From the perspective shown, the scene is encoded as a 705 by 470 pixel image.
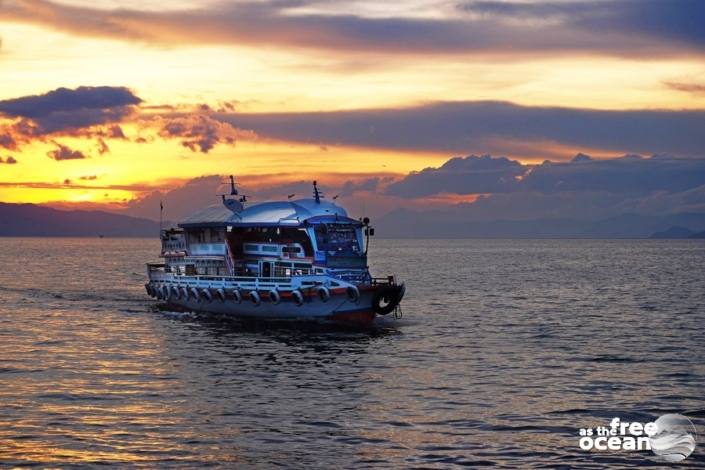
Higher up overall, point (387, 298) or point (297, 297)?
point (297, 297)

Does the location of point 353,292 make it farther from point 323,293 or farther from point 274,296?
point 274,296

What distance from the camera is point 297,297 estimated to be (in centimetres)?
5644

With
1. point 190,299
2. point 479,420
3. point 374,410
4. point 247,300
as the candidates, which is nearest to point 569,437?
point 479,420

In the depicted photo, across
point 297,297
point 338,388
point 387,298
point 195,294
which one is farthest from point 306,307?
point 338,388

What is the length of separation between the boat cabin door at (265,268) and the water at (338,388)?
401cm

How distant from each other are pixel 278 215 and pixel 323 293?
8674 millimetres

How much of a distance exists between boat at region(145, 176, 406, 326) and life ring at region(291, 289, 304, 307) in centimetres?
6

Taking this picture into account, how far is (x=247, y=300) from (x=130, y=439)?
3089cm

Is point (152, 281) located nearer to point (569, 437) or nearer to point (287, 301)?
point (287, 301)

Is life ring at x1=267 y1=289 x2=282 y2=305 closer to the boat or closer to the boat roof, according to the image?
the boat

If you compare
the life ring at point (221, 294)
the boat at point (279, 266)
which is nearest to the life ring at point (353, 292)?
the boat at point (279, 266)

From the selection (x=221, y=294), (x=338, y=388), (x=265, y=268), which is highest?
(x=265, y=268)

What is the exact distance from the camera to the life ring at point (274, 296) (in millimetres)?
57375

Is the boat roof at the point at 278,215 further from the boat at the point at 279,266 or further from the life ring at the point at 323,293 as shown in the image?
the life ring at the point at 323,293
